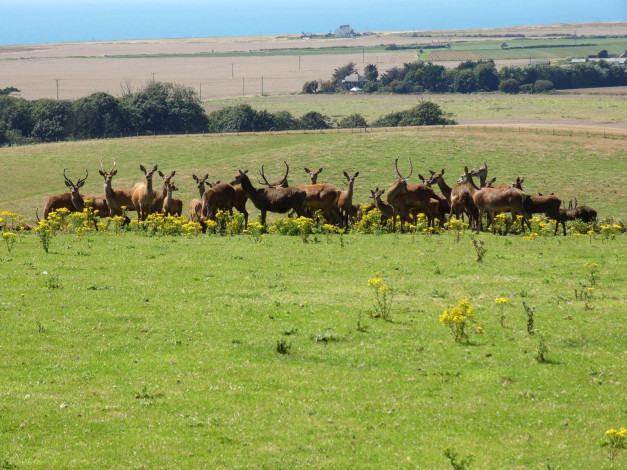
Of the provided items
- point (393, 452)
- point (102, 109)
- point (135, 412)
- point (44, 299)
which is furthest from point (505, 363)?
point (102, 109)

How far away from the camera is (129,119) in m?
98.2

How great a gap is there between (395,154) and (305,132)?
18.1 m

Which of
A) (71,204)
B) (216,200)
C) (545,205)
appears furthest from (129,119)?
(545,205)

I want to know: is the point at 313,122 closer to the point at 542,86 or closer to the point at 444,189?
the point at 542,86

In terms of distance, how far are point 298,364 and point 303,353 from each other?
0.53m

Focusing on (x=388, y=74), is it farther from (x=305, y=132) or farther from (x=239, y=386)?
(x=239, y=386)

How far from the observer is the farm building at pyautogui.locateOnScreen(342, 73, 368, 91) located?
17050cm

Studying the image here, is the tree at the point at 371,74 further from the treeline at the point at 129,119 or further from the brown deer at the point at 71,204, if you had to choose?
the brown deer at the point at 71,204

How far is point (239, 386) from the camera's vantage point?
14055 mm

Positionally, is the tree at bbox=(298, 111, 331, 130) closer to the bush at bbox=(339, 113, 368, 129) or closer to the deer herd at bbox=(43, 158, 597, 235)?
the bush at bbox=(339, 113, 368, 129)

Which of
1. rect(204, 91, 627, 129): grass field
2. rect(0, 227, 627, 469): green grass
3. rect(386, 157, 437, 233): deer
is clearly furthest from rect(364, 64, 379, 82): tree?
rect(0, 227, 627, 469): green grass

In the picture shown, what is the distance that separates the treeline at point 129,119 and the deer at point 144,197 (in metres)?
65.2

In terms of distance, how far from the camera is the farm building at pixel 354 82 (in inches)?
6713

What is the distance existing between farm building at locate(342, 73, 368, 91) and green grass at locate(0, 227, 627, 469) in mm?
149258
